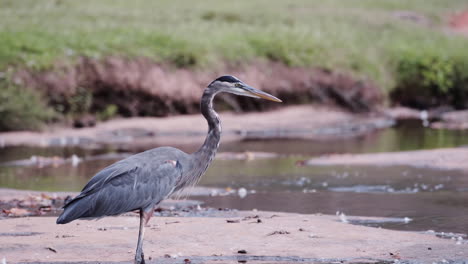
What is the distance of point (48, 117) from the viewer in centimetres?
2202

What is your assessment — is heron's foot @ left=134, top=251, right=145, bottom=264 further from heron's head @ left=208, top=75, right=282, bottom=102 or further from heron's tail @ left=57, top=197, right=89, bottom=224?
heron's head @ left=208, top=75, right=282, bottom=102

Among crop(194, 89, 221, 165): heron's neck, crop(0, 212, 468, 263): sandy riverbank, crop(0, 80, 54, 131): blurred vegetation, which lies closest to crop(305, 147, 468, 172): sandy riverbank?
crop(0, 212, 468, 263): sandy riverbank

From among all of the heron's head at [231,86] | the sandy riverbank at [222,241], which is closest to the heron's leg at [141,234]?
the sandy riverbank at [222,241]

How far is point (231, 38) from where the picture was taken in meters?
27.9

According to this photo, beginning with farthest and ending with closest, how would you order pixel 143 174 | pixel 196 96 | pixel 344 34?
pixel 344 34 → pixel 196 96 → pixel 143 174

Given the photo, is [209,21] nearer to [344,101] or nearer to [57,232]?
[344,101]

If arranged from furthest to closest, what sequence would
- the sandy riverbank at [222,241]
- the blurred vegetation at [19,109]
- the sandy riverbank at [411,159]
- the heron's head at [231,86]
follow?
the blurred vegetation at [19,109]
the sandy riverbank at [411,159]
the heron's head at [231,86]
the sandy riverbank at [222,241]

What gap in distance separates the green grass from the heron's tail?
50.7ft

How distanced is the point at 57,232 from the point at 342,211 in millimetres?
3762

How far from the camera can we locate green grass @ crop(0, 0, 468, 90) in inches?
985

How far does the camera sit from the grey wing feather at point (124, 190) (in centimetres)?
787

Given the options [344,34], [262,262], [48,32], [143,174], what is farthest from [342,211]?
[344,34]

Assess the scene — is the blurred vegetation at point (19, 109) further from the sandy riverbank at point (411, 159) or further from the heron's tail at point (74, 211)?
the heron's tail at point (74, 211)

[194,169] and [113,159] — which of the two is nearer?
[194,169]
